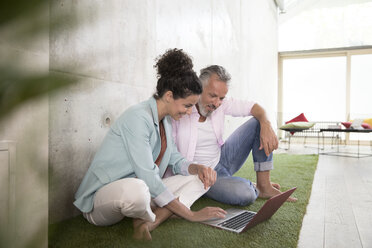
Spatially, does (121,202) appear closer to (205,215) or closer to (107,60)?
(205,215)

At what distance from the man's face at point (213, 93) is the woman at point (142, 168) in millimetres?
333

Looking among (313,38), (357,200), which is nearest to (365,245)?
(357,200)

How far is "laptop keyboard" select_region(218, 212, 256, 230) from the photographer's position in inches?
57.2

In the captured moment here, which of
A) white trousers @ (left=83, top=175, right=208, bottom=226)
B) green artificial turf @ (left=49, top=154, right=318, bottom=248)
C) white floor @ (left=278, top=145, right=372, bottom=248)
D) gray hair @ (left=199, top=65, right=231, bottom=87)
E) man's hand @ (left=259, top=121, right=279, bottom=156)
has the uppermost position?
gray hair @ (left=199, top=65, right=231, bottom=87)

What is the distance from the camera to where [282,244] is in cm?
127

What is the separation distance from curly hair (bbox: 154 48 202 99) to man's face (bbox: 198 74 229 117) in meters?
0.33

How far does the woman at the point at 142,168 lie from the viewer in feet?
4.06

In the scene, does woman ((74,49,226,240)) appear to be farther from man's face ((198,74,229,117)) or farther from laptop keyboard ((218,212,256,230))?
man's face ((198,74,229,117))

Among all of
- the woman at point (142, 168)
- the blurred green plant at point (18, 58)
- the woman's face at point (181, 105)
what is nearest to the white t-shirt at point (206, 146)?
the woman at point (142, 168)

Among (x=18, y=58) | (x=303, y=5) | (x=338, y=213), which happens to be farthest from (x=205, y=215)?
(x=303, y=5)

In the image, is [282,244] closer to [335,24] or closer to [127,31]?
[127,31]

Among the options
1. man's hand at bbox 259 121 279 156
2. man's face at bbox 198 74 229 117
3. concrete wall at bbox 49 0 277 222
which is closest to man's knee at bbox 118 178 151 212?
concrete wall at bbox 49 0 277 222

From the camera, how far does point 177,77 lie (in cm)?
142

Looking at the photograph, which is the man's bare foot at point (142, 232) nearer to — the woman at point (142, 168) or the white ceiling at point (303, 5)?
the woman at point (142, 168)
